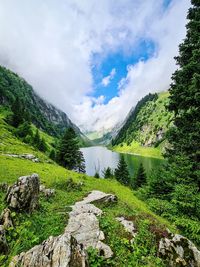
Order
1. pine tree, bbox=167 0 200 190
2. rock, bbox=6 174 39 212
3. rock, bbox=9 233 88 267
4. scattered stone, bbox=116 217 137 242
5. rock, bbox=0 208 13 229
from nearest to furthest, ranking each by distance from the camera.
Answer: rock, bbox=9 233 88 267 < rock, bbox=0 208 13 229 < scattered stone, bbox=116 217 137 242 < rock, bbox=6 174 39 212 < pine tree, bbox=167 0 200 190

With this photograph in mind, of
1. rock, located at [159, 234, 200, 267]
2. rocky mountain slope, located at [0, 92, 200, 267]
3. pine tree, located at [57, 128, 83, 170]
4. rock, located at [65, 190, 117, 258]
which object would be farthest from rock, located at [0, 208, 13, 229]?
pine tree, located at [57, 128, 83, 170]

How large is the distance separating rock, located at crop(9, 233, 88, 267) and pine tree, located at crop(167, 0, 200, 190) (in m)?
9.49

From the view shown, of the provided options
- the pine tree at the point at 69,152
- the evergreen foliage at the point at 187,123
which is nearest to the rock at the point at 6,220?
the evergreen foliage at the point at 187,123

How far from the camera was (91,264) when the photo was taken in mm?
7199

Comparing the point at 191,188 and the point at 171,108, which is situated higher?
the point at 171,108

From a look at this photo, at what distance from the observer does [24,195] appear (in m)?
11.0

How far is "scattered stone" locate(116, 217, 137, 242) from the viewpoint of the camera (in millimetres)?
9988

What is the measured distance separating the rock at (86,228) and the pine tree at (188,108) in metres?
6.64

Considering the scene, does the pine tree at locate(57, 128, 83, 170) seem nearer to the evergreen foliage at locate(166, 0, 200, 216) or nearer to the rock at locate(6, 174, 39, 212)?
the evergreen foliage at locate(166, 0, 200, 216)

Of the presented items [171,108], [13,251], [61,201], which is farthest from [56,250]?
[171,108]

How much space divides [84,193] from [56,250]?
11.9m

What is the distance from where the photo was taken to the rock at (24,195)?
10.6 meters

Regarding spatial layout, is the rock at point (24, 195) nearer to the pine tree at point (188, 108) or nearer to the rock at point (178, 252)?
the rock at point (178, 252)

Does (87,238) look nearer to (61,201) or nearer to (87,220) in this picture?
(87,220)
